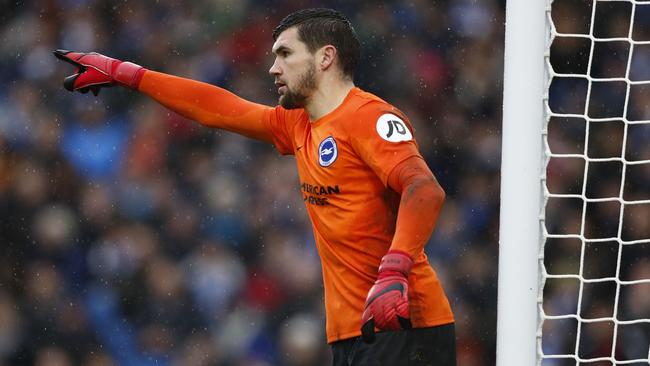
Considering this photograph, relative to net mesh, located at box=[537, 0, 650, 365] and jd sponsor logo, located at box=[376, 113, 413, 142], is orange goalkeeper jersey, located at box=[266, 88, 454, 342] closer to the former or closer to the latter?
jd sponsor logo, located at box=[376, 113, 413, 142]

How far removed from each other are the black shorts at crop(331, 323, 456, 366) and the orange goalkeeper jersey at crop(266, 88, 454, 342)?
0.08ft

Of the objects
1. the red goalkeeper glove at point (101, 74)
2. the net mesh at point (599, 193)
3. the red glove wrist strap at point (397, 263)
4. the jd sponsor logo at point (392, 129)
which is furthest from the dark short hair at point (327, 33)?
the net mesh at point (599, 193)

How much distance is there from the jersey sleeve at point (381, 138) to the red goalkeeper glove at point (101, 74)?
0.68m

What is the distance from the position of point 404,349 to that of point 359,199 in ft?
1.10

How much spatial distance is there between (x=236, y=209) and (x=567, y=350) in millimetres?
1510

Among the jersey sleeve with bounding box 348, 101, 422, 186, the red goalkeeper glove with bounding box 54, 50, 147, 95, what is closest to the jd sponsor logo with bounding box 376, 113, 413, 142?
the jersey sleeve with bounding box 348, 101, 422, 186

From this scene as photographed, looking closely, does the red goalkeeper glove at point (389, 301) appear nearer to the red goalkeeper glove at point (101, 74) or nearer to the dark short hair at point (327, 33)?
the dark short hair at point (327, 33)

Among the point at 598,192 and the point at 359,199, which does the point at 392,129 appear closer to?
the point at 359,199

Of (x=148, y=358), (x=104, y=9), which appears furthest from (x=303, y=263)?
(x=104, y=9)

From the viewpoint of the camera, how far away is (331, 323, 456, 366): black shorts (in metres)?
2.29

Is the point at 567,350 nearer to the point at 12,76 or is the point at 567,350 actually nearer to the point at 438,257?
the point at 438,257

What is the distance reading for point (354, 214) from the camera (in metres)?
2.33

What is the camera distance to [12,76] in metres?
4.70

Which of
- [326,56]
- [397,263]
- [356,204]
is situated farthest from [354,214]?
[326,56]
